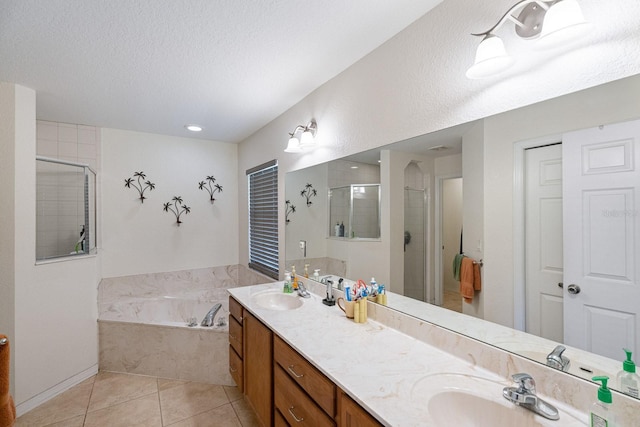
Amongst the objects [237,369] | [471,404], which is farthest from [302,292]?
A: [471,404]

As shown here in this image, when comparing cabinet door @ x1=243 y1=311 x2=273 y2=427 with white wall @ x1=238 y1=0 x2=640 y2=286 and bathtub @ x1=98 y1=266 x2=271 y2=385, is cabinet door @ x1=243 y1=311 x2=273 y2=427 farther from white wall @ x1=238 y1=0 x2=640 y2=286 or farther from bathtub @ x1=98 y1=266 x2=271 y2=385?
white wall @ x1=238 y1=0 x2=640 y2=286

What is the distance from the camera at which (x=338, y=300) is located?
185 centimetres

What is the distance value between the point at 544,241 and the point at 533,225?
64mm

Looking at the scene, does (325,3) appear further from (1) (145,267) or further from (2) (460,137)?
(1) (145,267)

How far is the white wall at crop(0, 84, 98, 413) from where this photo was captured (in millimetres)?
2170

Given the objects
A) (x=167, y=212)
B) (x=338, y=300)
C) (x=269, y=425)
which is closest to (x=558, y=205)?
(x=338, y=300)

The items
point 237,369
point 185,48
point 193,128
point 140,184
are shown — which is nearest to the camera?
point 185,48

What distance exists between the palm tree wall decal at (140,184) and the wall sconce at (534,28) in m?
3.42

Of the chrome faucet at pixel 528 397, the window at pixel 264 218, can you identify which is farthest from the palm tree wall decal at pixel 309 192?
the chrome faucet at pixel 528 397

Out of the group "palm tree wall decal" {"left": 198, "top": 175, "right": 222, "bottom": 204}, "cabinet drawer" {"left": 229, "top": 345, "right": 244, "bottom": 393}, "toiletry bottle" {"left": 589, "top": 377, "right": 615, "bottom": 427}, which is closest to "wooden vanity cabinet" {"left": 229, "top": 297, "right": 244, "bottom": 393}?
"cabinet drawer" {"left": 229, "top": 345, "right": 244, "bottom": 393}

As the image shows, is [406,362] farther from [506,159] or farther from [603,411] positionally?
[506,159]

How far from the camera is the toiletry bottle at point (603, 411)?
0.75 meters

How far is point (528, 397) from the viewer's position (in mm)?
898

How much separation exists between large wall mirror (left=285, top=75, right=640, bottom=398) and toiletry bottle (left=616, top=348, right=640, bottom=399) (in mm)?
Result: 46
